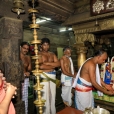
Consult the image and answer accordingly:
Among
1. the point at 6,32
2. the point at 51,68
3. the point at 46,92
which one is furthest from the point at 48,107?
the point at 6,32

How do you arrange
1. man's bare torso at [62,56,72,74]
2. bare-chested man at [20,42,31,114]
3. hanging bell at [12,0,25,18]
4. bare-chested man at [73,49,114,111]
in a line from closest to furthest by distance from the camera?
hanging bell at [12,0,25,18]
bare-chested man at [73,49,114,111]
bare-chested man at [20,42,31,114]
man's bare torso at [62,56,72,74]

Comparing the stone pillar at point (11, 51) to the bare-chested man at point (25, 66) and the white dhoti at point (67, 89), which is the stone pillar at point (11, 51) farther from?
the white dhoti at point (67, 89)

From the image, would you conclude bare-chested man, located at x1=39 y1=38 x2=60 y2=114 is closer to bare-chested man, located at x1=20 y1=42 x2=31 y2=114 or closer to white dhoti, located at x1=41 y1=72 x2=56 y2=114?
white dhoti, located at x1=41 y1=72 x2=56 y2=114

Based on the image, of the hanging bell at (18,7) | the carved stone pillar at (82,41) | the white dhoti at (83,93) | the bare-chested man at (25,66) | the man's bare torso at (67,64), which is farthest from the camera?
the man's bare torso at (67,64)

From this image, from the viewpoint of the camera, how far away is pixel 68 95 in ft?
16.0

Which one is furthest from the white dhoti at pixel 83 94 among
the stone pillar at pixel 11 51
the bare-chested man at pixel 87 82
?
the stone pillar at pixel 11 51

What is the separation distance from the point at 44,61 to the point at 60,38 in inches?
220

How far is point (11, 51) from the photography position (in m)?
2.41

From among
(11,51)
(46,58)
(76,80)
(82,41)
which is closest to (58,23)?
(82,41)

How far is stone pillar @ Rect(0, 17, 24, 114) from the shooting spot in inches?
92.0

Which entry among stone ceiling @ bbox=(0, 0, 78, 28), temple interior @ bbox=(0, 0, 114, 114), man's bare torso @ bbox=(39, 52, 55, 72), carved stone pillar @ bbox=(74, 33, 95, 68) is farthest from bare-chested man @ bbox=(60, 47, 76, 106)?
stone ceiling @ bbox=(0, 0, 78, 28)

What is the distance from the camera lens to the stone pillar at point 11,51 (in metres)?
2.34

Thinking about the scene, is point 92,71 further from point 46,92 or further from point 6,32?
point 6,32

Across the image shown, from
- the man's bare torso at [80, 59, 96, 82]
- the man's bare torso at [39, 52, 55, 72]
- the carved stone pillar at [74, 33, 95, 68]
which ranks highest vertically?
the carved stone pillar at [74, 33, 95, 68]
